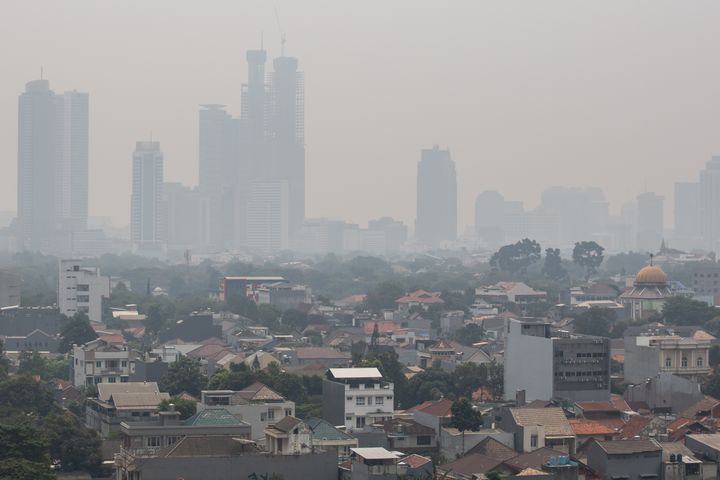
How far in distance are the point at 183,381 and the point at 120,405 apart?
15.9 feet

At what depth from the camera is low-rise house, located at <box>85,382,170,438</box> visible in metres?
41.1

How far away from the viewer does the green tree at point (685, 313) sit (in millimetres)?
68812

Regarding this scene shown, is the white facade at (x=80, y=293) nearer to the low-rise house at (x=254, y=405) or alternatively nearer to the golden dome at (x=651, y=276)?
the golden dome at (x=651, y=276)

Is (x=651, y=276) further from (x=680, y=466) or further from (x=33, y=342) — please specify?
(x=680, y=466)

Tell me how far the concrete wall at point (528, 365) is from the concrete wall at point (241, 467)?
11.9 m

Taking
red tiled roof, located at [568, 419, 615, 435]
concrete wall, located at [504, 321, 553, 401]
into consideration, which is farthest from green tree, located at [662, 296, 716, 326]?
red tiled roof, located at [568, 419, 615, 435]

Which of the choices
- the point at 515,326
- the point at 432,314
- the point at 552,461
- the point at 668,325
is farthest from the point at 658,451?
the point at 432,314

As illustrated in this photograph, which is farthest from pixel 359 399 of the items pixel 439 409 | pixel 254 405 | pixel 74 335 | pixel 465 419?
pixel 74 335

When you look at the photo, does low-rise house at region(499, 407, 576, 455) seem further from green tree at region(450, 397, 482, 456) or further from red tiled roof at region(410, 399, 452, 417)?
red tiled roof at region(410, 399, 452, 417)

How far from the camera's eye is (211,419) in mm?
36500

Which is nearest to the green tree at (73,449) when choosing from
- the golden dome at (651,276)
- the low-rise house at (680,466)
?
the low-rise house at (680,466)

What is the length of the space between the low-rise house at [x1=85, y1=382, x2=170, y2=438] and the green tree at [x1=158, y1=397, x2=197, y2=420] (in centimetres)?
39

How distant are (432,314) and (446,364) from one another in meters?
24.3

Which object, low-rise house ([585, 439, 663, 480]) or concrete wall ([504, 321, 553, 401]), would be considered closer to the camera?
low-rise house ([585, 439, 663, 480])
